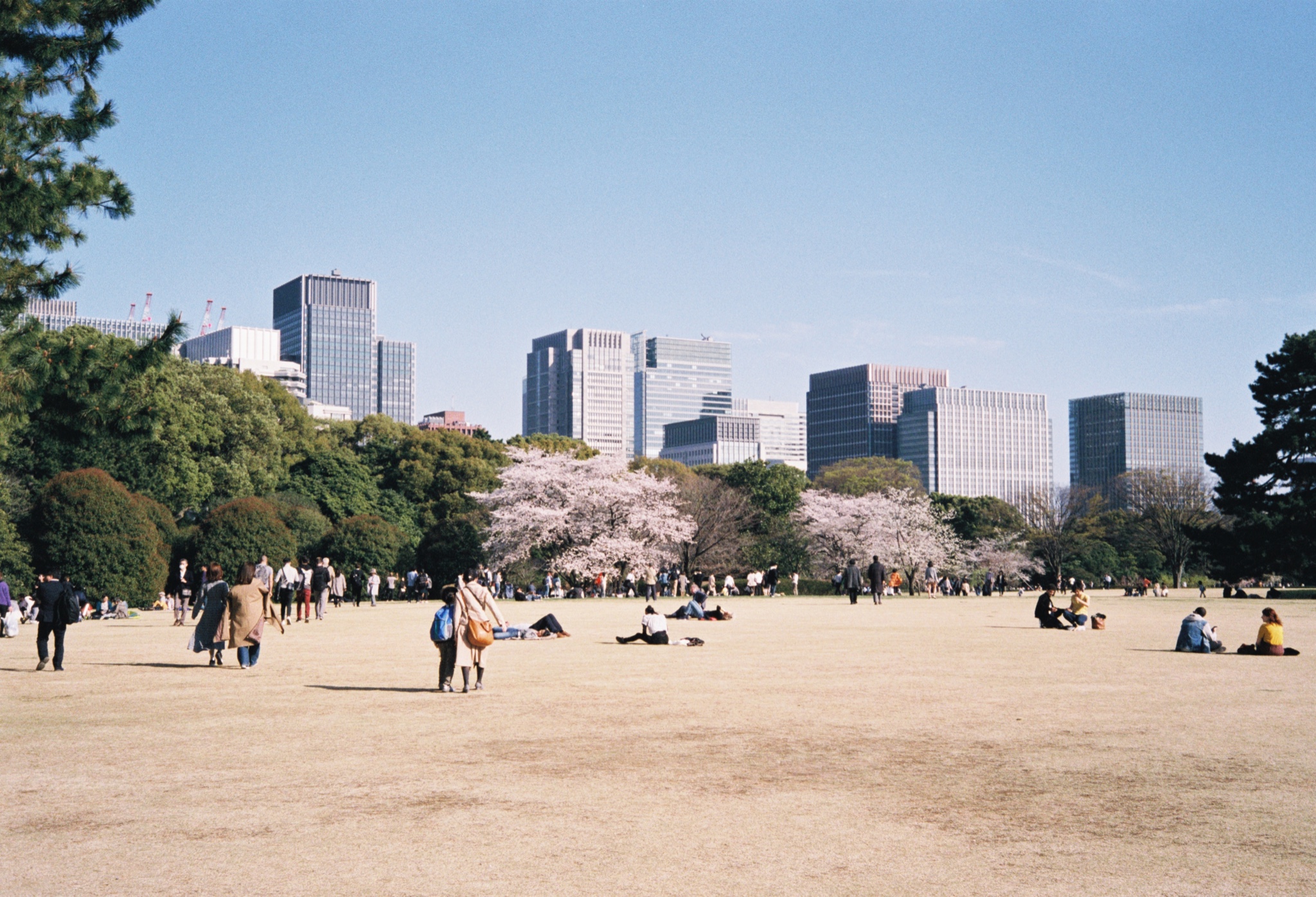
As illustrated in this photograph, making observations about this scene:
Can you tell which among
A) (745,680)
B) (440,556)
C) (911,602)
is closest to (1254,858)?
(745,680)

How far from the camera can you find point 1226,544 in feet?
178

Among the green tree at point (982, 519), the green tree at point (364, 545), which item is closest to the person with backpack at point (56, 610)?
the green tree at point (364, 545)

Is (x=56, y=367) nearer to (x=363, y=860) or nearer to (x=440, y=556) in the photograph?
(x=363, y=860)

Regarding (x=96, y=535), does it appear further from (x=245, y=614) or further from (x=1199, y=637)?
(x=1199, y=637)

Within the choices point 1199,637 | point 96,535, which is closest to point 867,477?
point 96,535

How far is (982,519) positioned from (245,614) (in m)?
72.7

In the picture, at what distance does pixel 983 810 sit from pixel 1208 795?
1.67 meters

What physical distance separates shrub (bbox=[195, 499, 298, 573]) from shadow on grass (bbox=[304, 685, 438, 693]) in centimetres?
3295

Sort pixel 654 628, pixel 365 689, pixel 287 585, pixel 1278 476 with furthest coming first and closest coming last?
1. pixel 1278 476
2. pixel 287 585
3. pixel 654 628
4. pixel 365 689

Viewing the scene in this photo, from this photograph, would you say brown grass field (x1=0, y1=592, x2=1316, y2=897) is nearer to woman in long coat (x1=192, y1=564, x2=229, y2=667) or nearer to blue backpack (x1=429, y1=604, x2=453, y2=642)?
woman in long coat (x1=192, y1=564, x2=229, y2=667)

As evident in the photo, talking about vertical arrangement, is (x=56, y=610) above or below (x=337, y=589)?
above

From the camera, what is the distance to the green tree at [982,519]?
268 feet

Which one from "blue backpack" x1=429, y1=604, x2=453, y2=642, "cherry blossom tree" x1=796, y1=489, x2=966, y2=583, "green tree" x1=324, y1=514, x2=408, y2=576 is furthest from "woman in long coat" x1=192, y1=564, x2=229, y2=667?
"cherry blossom tree" x1=796, y1=489, x2=966, y2=583

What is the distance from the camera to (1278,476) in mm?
53469
